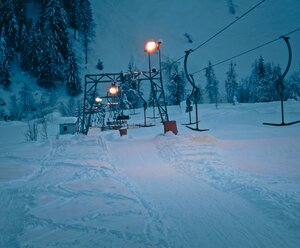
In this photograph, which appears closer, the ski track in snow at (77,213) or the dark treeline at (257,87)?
the ski track in snow at (77,213)

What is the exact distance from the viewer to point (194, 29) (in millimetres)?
110312

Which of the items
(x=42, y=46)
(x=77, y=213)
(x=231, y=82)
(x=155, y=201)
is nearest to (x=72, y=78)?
(x=42, y=46)

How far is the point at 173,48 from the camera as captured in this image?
A: 9731 cm

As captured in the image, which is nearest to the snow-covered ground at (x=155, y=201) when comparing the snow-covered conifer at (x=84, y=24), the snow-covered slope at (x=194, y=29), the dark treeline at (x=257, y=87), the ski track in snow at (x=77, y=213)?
the ski track in snow at (x=77, y=213)

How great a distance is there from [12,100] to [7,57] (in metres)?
9.12

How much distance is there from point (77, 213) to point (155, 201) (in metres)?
1.37

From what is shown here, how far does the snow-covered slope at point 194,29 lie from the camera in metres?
86.1

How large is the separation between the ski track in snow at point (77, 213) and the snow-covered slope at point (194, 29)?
71.9 metres

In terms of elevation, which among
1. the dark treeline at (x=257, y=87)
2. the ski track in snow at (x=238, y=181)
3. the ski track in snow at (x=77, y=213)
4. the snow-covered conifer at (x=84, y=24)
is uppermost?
the snow-covered conifer at (x=84, y=24)

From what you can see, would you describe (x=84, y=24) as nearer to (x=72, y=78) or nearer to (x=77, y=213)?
(x=72, y=78)

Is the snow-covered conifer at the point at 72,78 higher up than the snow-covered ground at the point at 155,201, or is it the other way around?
the snow-covered conifer at the point at 72,78

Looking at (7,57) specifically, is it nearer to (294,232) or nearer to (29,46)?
(29,46)

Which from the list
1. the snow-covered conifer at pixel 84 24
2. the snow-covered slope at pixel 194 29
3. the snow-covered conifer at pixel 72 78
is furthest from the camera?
the snow-covered slope at pixel 194 29

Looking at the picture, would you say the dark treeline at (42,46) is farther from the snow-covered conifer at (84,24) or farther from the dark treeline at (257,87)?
the dark treeline at (257,87)
